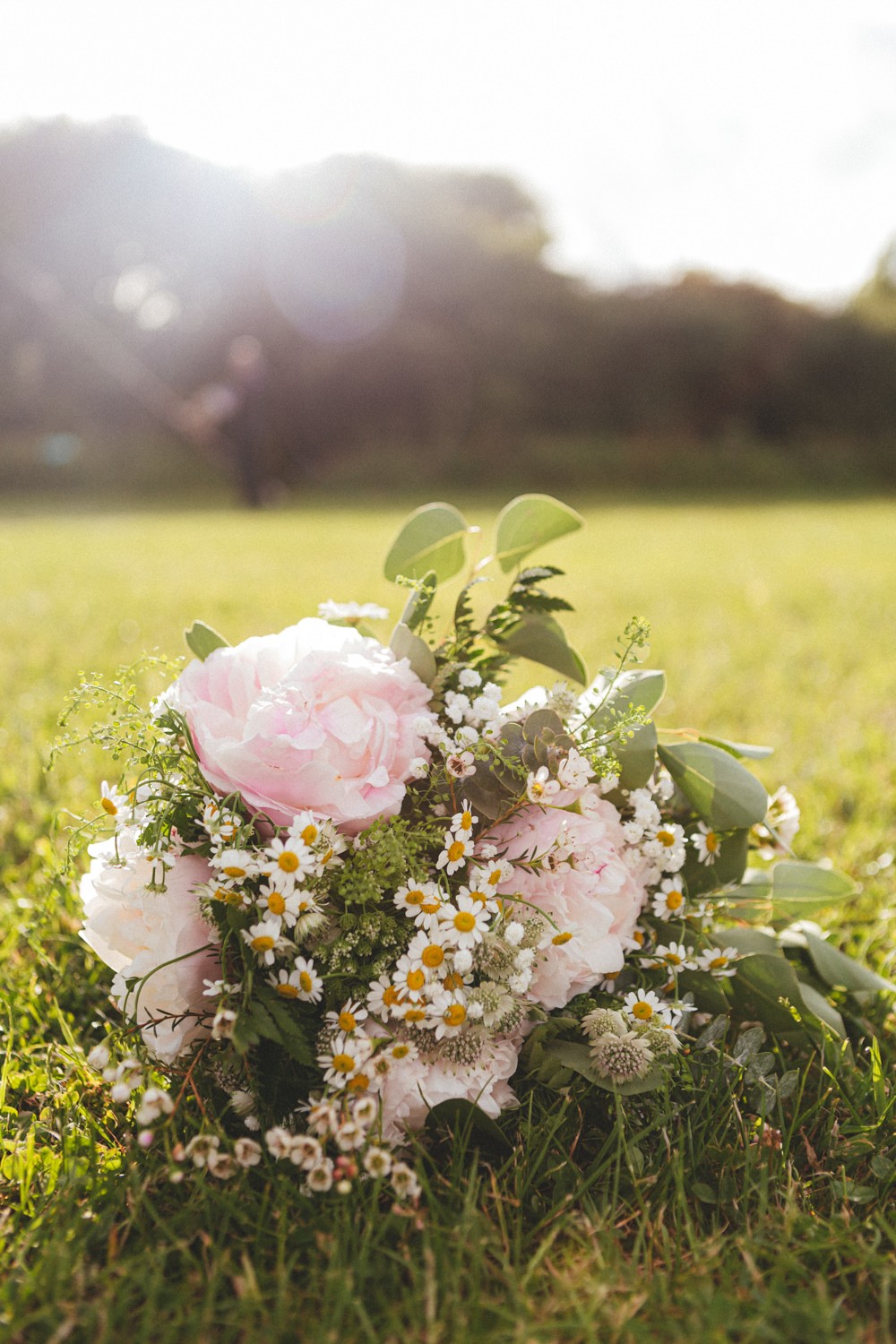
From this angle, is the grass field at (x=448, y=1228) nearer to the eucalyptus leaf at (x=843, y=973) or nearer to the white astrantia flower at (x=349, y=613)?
the eucalyptus leaf at (x=843, y=973)

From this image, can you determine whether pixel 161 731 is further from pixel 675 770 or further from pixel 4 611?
pixel 4 611

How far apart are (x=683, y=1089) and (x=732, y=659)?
9.29ft

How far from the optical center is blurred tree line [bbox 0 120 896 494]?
17.1m

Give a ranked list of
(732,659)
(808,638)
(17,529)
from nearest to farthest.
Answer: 1. (732,659)
2. (808,638)
3. (17,529)

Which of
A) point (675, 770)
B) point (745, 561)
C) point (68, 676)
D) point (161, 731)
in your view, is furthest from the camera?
point (745, 561)

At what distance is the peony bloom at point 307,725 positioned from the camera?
1.06 metres

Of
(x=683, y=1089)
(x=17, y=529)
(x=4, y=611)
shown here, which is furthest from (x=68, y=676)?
(x=17, y=529)

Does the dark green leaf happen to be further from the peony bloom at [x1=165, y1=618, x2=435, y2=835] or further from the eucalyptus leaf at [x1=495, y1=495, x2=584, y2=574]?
the eucalyptus leaf at [x1=495, y1=495, x2=584, y2=574]

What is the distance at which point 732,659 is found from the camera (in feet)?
12.7

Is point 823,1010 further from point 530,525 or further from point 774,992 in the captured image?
point 530,525

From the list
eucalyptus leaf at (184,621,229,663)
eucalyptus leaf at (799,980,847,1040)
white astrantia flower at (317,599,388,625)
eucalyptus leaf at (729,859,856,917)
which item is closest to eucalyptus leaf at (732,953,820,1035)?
eucalyptus leaf at (799,980,847,1040)

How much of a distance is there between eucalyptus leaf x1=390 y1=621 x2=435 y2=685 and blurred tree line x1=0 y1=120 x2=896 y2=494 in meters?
15.5

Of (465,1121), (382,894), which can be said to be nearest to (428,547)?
(382,894)

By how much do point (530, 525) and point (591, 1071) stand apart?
68cm
